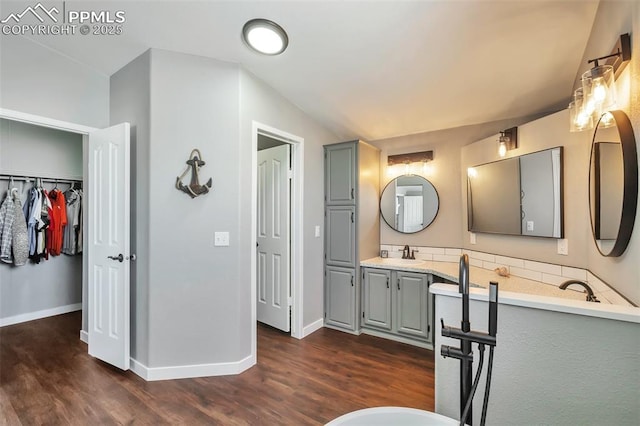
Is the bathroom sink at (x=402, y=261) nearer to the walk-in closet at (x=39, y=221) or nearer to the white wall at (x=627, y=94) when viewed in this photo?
the white wall at (x=627, y=94)

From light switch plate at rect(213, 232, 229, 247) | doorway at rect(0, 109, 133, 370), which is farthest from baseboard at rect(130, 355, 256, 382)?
light switch plate at rect(213, 232, 229, 247)

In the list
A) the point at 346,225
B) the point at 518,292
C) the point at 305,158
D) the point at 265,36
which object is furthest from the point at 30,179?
the point at 518,292

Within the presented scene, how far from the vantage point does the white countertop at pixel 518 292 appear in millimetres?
1073

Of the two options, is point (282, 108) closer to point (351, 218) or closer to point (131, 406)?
point (351, 218)

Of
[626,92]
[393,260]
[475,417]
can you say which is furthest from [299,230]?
[626,92]

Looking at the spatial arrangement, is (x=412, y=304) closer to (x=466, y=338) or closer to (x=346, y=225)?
(x=346, y=225)

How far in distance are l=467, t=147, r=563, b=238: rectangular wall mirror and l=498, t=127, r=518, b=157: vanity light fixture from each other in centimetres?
11

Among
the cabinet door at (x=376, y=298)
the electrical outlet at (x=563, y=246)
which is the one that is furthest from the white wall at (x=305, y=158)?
the electrical outlet at (x=563, y=246)

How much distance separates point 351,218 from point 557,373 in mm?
2350

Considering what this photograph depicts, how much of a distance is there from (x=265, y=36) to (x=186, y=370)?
2671 mm

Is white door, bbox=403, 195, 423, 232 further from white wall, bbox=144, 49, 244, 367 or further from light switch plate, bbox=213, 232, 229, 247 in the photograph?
light switch plate, bbox=213, 232, 229, 247

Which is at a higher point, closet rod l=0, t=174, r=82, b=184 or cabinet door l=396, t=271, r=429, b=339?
closet rod l=0, t=174, r=82, b=184

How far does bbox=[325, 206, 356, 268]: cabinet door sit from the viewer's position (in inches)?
131

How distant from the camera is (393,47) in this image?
2146 mm
